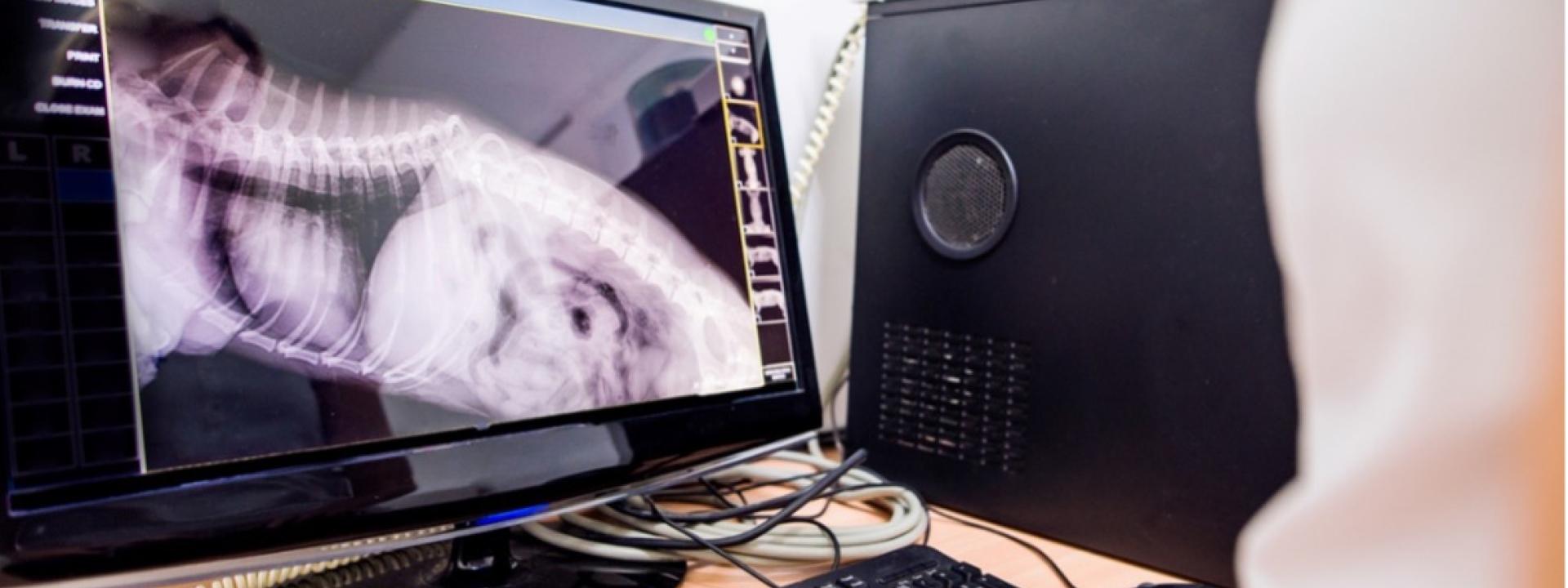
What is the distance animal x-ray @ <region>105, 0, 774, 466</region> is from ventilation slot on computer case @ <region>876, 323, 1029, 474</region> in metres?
0.17

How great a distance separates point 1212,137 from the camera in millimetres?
680

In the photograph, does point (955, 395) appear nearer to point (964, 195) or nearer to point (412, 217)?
point (964, 195)

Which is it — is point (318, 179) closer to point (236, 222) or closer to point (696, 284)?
point (236, 222)

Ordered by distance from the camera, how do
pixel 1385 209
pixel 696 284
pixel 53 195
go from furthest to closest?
pixel 696 284, pixel 1385 209, pixel 53 195

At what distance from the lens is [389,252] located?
588mm

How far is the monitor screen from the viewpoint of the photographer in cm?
49

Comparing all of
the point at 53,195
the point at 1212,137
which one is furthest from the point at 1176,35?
the point at 53,195

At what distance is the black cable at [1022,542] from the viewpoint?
70 centimetres

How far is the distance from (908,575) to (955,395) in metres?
0.21

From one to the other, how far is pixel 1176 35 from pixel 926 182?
0.73 feet

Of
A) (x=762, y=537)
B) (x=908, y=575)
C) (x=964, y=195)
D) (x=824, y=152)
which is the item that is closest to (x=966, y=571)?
(x=908, y=575)

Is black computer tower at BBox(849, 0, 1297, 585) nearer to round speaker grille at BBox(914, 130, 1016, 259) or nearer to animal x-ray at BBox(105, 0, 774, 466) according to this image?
round speaker grille at BBox(914, 130, 1016, 259)

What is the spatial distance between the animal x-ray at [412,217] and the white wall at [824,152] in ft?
0.92

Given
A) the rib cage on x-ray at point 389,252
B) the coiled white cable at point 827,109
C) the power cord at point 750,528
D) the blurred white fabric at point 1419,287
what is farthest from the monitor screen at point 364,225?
the blurred white fabric at point 1419,287
